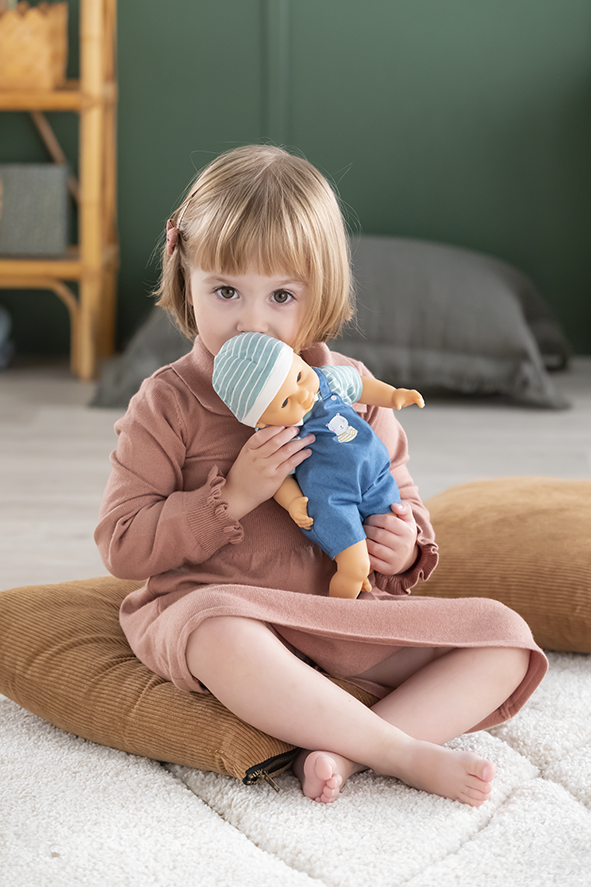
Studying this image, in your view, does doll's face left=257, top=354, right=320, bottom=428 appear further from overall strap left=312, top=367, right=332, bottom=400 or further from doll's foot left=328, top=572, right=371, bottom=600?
doll's foot left=328, top=572, right=371, bottom=600

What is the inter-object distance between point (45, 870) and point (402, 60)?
2479 millimetres

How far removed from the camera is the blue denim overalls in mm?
865

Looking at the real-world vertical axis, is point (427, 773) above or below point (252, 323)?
below

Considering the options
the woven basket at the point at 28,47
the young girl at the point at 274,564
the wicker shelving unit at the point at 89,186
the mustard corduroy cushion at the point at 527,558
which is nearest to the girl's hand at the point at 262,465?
the young girl at the point at 274,564

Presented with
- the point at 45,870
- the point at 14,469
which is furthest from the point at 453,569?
the point at 14,469

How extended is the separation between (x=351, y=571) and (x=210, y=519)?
0.45ft

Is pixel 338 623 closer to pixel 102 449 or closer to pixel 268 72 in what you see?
pixel 102 449

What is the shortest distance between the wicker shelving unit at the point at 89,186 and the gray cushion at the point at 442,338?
70 centimetres

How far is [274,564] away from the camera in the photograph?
912 millimetres

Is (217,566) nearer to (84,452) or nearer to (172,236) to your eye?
(172,236)

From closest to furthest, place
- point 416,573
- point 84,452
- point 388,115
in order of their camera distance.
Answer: point 416,573 → point 84,452 → point 388,115

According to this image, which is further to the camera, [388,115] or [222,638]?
[388,115]

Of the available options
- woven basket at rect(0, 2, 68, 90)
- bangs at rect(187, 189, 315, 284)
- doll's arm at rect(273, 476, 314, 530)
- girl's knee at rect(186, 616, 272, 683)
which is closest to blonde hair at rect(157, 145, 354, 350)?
bangs at rect(187, 189, 315, 284)

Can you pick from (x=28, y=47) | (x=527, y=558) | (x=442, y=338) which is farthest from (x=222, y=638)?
(x=28, y=47)
